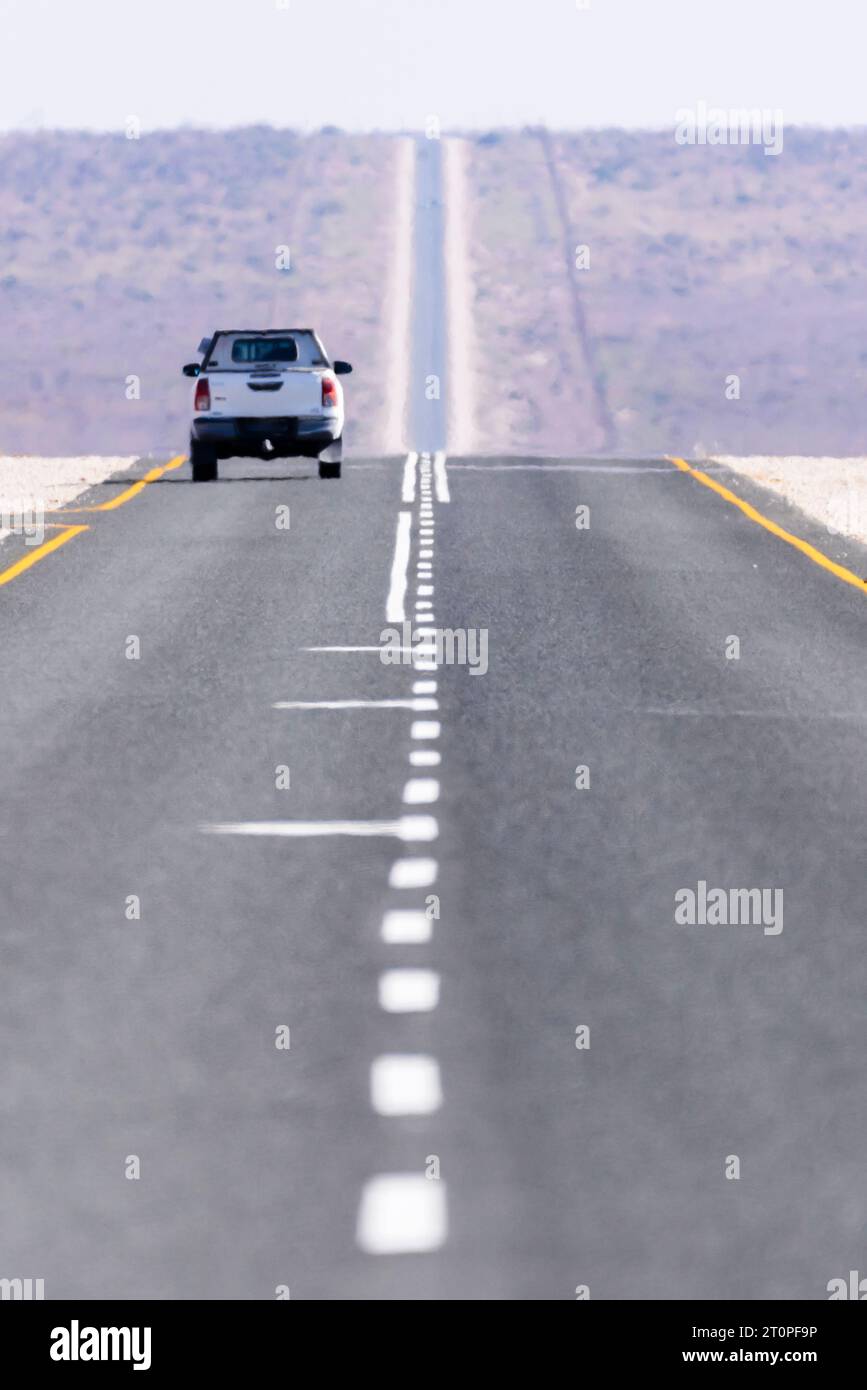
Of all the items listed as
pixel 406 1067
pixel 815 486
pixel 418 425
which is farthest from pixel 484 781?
pixel 418 425

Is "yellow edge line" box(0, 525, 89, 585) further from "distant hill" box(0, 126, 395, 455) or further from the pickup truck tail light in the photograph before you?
"distant hill" box(0, 126, 395, 455)

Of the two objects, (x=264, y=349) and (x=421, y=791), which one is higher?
(x=264, y=349)

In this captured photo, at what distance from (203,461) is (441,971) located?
92.3 ft

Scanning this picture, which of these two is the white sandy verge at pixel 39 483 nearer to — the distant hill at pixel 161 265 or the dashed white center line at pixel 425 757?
the dashed white center line at pixel 425 757

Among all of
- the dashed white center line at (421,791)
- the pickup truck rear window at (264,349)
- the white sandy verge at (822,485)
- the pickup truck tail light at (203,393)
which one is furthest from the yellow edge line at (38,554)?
the dashed white center line at (421,791)

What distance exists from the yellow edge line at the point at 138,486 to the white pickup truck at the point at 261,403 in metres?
1.20

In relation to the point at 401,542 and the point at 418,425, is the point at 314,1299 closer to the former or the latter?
the point at 401,542

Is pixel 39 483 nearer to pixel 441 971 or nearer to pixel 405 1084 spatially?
pixel 441 971

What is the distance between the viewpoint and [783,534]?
93.6 ft

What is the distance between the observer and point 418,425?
259 ft

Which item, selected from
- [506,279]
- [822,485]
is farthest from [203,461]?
[506,279]

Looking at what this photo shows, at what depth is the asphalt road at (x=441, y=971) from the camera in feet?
18.3
